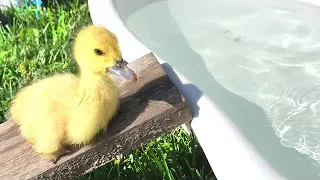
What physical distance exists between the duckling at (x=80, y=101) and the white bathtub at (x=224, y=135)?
0.22 meters

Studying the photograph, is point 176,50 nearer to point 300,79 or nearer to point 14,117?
point 300,79

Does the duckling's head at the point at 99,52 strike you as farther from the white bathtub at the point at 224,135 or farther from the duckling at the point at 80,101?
the white bathtub at the point at 224,135

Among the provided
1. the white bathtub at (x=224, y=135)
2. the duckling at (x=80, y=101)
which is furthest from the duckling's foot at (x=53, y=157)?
the white bathtub at (x=224, y=135)

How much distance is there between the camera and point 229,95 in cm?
190

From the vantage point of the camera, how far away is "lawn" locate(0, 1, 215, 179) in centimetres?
166

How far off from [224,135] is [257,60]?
35.8 inches

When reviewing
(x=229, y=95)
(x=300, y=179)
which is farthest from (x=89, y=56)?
(x=229, y=95)

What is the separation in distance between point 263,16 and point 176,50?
44 cm

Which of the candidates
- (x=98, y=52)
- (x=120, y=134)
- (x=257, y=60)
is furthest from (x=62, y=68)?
(x=98, y=52)

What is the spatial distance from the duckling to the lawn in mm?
414

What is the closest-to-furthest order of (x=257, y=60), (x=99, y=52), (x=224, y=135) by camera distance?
(x=99, y=52) < (x=224, y=135) < (x=257, y=60)

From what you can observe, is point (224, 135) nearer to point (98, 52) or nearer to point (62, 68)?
point (98, 52)

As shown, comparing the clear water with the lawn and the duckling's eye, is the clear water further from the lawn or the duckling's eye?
the duckling's eye

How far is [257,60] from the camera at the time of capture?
211cm
